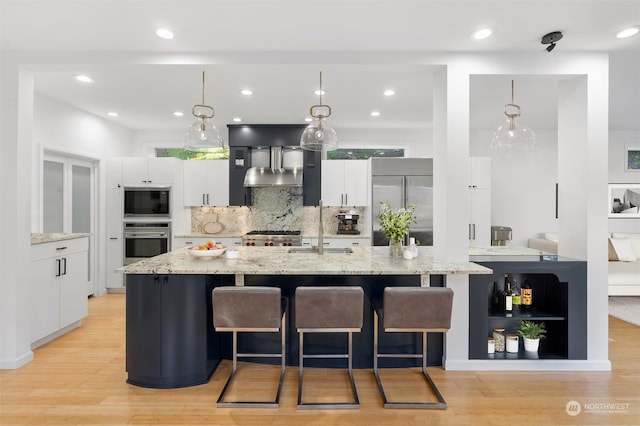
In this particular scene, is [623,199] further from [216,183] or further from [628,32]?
[216,183]

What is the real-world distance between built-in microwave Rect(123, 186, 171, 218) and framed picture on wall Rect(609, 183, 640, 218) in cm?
771

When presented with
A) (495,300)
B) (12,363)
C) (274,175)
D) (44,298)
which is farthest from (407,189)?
(12,363)

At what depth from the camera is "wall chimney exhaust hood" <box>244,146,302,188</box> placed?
5602 mm

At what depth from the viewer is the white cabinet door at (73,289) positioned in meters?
3.84

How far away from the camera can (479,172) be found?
562cm

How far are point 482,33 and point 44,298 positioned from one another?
4.63 m

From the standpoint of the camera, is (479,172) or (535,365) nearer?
(535,365)

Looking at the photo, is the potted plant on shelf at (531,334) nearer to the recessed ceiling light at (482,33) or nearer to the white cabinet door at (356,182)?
the recessed ceiling light at (482,33)

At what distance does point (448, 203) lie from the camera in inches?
122

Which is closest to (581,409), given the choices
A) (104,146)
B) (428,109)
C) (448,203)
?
(448,203)

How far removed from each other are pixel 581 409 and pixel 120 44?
14.6 ft

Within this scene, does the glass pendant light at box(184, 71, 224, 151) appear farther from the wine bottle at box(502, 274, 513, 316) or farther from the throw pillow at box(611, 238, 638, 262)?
the throw pillow at box(611, 238, 638, 262)

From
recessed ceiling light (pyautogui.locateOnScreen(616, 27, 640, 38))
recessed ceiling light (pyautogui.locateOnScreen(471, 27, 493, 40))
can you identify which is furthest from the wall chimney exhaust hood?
recessed ceiling light (pyautogui.locateOnScreen(616, 27, 640, 38))

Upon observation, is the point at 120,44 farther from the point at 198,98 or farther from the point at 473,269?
the point at 473,269
